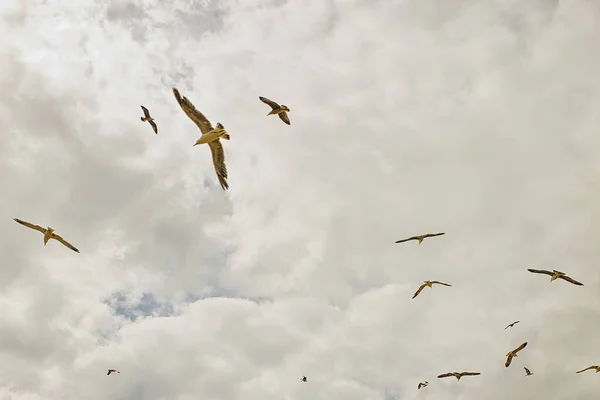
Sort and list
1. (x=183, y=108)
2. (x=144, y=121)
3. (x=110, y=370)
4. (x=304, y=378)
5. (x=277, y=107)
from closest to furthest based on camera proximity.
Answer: (x=183, y=108), (x=277, y=107), (x=144, y=121), (x=110, y=370), (x=304, y=378)

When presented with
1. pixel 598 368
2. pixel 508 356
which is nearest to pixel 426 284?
pixel 508 356

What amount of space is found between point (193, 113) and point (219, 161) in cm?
408

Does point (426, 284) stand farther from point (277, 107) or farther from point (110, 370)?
point (110, 370)

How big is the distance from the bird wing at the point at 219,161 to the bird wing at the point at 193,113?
1245 millimetres

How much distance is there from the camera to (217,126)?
26688 mm

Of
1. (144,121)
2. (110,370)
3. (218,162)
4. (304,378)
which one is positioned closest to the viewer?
(218,162)

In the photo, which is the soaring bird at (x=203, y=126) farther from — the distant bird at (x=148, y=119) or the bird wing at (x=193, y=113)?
the distant bird at (x=148, y=119)

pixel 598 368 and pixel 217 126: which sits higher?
pixel 217 126

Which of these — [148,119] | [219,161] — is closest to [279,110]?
[219,161]

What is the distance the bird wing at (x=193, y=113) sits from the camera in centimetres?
2645

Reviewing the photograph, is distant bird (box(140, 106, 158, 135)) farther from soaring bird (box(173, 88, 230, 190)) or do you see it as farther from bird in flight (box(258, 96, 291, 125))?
soaring bird (box(173, 88, 230, 190))

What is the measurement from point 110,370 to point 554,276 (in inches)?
2433

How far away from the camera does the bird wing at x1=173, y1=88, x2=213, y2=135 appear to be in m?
26.5

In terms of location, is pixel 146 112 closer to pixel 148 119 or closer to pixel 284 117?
pixel 148 119
